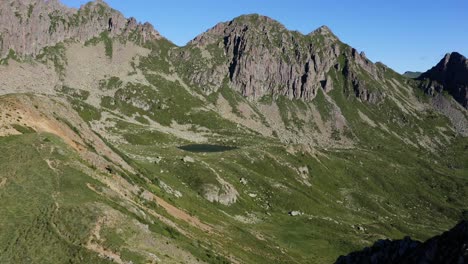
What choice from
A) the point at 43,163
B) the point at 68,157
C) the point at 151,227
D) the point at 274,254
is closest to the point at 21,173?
the point at 43,163

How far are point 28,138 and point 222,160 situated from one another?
116725 mm

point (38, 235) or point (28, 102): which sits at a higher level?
point (28, 102)

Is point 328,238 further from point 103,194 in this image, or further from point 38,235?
point 38,235

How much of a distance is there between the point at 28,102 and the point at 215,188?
71.6 meters

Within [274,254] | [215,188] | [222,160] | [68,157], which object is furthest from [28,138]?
[222,160]

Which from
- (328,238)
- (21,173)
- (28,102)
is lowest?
(328,238)

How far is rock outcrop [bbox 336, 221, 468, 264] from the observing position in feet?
132

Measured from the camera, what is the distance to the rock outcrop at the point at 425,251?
40.2 meters

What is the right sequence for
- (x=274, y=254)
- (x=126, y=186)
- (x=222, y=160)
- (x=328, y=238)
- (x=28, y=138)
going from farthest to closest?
(x=222, y=160)
(x=328, y=238)
(x=274, y=254)
(x=126, y=186)
(x=28, y=138)

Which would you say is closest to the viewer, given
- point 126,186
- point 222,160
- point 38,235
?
point 38,235

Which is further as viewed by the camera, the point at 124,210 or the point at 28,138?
the point at 28,138

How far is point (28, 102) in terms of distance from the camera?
77.5 meters

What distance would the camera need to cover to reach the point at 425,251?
146ft

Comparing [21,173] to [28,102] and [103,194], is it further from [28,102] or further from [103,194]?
[28,102]
